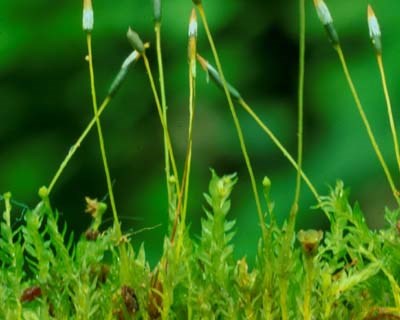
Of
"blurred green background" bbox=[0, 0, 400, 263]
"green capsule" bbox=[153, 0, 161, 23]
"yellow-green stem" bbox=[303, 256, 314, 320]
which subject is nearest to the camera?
"yellow-green stem" bbox=[303, 256, 314, 320]

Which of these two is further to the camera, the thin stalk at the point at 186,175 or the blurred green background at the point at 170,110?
the blurred green background at the point at 170,110

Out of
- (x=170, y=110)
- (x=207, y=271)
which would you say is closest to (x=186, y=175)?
(x=207, y=271)

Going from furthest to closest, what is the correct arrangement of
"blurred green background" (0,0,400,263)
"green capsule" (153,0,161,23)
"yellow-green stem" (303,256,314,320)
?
"blurred green background" (0,0,400,263) → "green capsule" (153,0,161,23) → "yellow-green stem" (303,256,314,320)

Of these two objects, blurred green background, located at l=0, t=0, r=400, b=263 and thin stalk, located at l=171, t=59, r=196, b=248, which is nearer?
thin stalk, located at l=171, t=59, r=196, b=248

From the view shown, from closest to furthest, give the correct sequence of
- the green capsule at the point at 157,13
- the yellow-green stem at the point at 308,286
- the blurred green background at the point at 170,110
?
the yellow-green stem at the point at 308,286, the green capsule at the point at 157,13, the blurred green background at the point at 170,110

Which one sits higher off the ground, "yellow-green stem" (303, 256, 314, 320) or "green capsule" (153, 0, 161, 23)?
"green capsule" (153, 0, 161, 23)

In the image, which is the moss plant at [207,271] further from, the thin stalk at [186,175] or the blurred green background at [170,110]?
the blurred green background at [170,110]

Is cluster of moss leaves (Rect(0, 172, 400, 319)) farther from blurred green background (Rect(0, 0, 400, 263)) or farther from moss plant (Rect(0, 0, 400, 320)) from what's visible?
blurred green background (Rect(0, 0, 400, 263))

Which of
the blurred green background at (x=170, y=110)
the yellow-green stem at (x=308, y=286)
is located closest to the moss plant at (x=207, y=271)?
the yellow-green stem at (x=308, y=286)

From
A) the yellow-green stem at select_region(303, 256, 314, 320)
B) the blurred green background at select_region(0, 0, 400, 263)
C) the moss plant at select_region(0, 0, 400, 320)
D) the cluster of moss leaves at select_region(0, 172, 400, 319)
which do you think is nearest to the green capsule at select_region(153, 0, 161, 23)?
the moss plant at select_region(0, 0, 400, 320)
